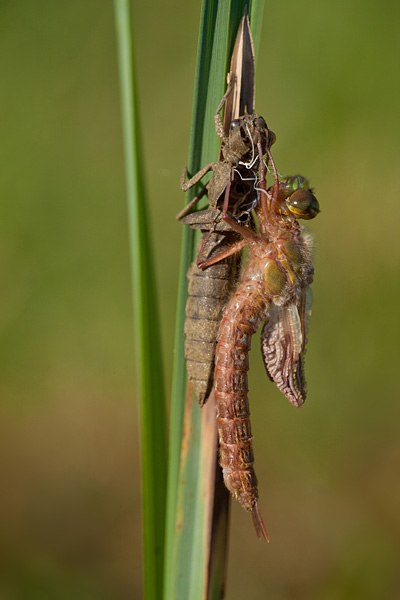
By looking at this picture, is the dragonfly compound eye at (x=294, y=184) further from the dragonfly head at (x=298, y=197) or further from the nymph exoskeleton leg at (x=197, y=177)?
the nymph exoskeleton leg at (x=197, y=177)

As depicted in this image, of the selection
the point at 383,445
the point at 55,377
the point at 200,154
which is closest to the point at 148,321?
the point at 200,154

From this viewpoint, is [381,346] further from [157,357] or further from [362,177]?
Result: [157,357]

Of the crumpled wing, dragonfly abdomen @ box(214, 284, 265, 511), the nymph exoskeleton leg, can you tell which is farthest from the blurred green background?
the nymph exoskeleton leg

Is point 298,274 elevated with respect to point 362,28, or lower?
lower

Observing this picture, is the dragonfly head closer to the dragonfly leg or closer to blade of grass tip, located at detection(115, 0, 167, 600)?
the dragonfly leg

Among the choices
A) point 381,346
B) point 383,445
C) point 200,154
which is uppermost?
point 200,154

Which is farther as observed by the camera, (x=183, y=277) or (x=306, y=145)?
(x=306, y=145)
